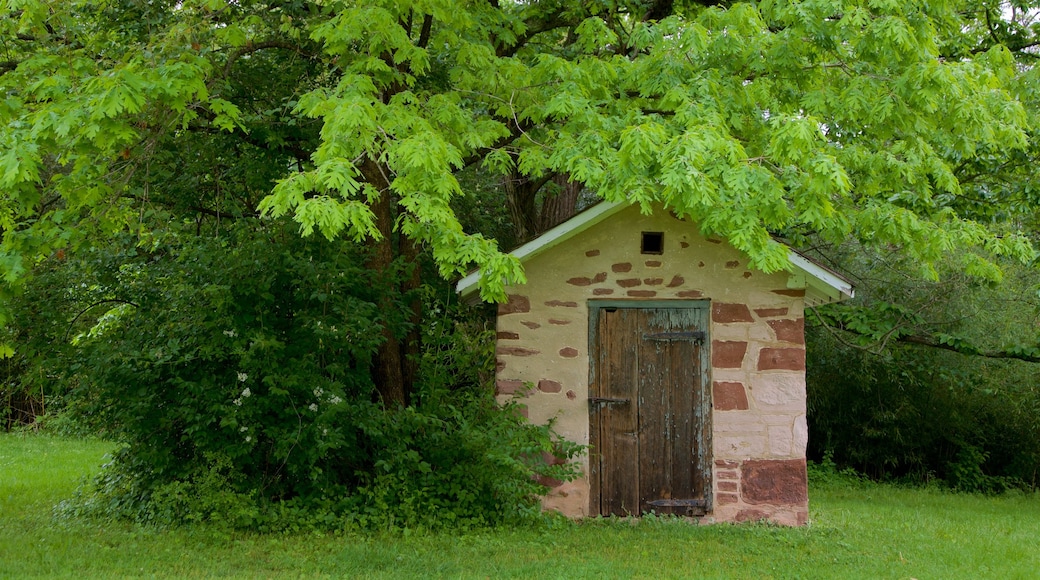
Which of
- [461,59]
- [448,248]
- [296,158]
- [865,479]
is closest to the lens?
[448,248]

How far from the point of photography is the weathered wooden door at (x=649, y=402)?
8.27m

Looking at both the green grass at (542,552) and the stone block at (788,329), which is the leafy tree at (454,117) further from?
the green grass at (542,552)

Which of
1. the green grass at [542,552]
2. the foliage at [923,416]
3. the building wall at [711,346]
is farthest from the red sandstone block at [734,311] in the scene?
the foliage at [923,416]

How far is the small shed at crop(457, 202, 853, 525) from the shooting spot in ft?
26.8

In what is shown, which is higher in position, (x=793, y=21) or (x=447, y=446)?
(x=793, y=21)

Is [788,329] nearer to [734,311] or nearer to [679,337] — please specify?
[734,311]

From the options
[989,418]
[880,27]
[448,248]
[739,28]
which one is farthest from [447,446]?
[989,418]

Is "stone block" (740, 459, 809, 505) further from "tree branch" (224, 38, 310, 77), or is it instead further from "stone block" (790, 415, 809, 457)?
"tree branch" (224, 38, 310, 77)

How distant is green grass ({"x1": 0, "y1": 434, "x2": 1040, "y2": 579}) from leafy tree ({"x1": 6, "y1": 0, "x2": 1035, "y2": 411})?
74.8 inches

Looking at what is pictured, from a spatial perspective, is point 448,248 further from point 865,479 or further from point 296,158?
point 865,479

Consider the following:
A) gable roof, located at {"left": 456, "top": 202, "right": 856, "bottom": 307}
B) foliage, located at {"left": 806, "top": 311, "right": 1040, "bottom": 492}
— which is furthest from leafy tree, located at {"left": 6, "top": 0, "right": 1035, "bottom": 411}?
foliage, located at {"left": 806, "top": 311, "right": 1040, "bottom": 492}

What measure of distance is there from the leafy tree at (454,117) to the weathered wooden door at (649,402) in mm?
1622

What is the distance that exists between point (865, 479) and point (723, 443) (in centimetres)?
578

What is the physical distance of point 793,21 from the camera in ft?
22.6
